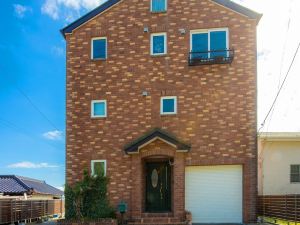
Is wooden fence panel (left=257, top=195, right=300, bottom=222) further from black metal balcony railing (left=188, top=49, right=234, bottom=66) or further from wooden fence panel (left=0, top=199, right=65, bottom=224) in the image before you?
wooden fence panel (left=0, top=199, right=65, bottom=224)

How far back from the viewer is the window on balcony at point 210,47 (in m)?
18.1

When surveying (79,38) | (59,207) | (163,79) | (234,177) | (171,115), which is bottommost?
(59,207)

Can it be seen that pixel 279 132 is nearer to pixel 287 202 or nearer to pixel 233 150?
pixel 233 150

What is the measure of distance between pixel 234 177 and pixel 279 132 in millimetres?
3560

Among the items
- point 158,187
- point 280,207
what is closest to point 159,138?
point 158,187

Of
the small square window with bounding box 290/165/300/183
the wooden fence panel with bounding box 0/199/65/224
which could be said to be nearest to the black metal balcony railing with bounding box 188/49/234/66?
the small square window with bounding box 290/165/300/183

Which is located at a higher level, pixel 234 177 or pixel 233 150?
pixel 233 150

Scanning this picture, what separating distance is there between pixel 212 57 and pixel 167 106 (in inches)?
118

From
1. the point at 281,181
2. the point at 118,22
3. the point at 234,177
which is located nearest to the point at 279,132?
the point at 281,181

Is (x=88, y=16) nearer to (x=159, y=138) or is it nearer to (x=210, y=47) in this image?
(x=210, y=47)

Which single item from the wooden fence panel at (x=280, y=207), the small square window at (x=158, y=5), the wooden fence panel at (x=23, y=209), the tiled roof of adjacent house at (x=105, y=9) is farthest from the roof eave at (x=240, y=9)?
the wooden fence panel at (x=23, y=209)

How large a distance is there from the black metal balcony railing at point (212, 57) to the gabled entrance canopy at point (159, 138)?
11.3 ft

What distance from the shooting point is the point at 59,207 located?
30.8 meters

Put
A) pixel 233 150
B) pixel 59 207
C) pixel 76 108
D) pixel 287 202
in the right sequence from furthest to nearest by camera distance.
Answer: pixel 59 207
pixel 76 108
pixel 233 150
pixel 287 202
